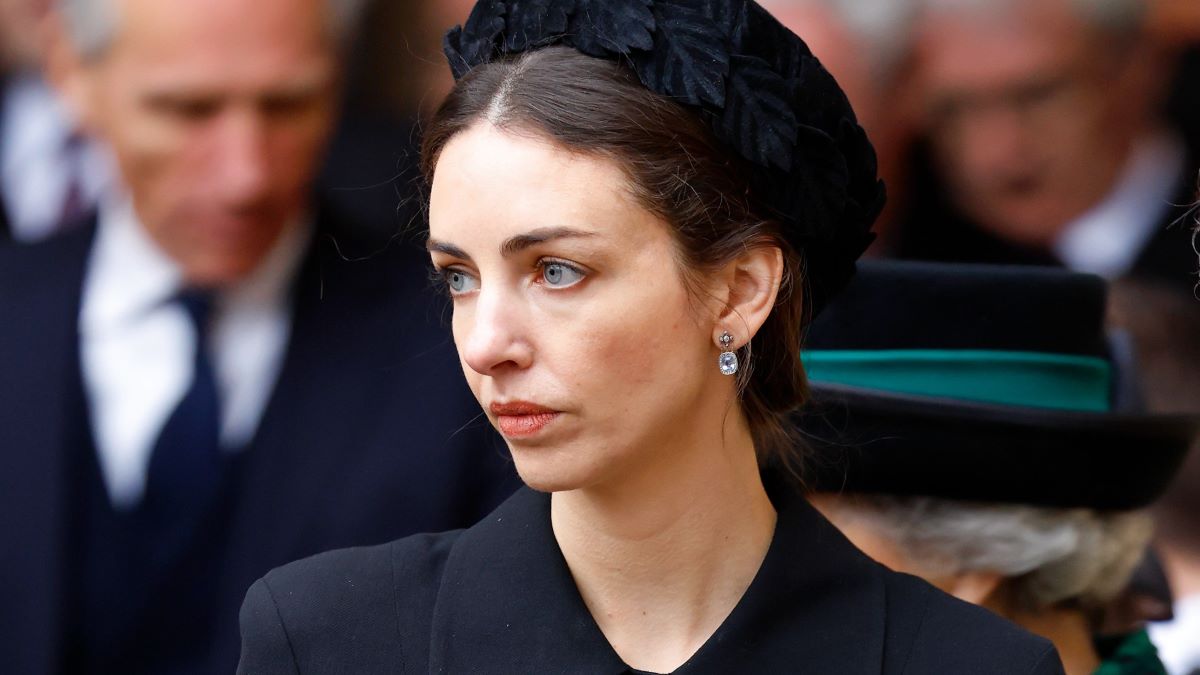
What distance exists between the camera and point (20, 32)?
3.35 meters

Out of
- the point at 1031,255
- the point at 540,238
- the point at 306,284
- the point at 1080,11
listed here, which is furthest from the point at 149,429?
the point at 1080,11

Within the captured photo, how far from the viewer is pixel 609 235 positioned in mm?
1848

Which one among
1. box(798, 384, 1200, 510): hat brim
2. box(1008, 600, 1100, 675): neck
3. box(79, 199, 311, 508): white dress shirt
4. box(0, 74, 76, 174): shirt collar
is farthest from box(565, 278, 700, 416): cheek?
box(0, 74, 76, 174): shirt collar

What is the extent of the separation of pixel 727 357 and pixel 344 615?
593mm

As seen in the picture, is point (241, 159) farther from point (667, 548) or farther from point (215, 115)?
point (667, 548)

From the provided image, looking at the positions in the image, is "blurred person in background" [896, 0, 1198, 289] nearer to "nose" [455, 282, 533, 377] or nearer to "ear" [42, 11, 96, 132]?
"ear" [42, 11, 96, 132]

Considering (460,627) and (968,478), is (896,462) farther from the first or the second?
(460,627)

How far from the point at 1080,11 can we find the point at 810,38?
0.67 metres

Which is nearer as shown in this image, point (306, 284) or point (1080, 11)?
point (306, 284)

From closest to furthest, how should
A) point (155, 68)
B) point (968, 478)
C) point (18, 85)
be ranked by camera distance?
1. point (968, 478)
2. point (155, 68)
3. point (18, 85)

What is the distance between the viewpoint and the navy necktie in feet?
10.1

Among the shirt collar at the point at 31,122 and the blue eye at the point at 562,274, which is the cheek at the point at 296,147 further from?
the blue eye at the point at 562,274

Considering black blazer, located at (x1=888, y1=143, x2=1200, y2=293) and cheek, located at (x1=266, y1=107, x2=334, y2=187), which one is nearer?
cheek, located at (x1=266, y1=107, x2=334, y2=187)

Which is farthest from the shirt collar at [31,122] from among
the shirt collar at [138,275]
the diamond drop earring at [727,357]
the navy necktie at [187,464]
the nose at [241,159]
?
the diamond drop earring at [727,357]
